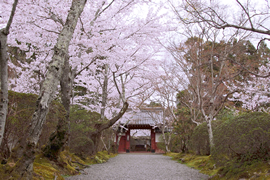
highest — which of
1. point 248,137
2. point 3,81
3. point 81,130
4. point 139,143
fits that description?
point 3,81

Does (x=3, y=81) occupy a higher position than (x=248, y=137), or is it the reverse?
(x=3, y=81)

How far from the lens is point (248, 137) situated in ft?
11.2

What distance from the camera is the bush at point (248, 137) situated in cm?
327

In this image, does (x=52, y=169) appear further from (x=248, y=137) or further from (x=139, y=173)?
(x=248, y=137)

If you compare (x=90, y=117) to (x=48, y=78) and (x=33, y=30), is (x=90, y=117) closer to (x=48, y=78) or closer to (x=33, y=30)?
(x=33, y=30)

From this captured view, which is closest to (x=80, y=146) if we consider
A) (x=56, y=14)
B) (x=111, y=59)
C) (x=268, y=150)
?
(x=111, y=59)

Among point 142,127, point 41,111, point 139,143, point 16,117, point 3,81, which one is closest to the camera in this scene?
point 3,81

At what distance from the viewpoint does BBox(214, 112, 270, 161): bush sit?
3273 mm

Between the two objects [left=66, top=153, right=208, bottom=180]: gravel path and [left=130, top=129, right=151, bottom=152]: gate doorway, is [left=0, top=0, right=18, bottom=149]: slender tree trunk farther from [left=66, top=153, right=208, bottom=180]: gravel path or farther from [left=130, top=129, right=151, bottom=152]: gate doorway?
[left=130, top=129, right=151, bottom=152]: gate doorway

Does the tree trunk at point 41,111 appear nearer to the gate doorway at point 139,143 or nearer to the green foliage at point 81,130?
the green foliage at point 81,130

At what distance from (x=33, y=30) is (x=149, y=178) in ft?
18.2

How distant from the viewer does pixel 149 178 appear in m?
4.89

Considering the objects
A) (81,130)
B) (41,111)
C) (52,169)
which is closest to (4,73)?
(41,111)

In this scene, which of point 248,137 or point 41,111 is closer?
point 41,111
